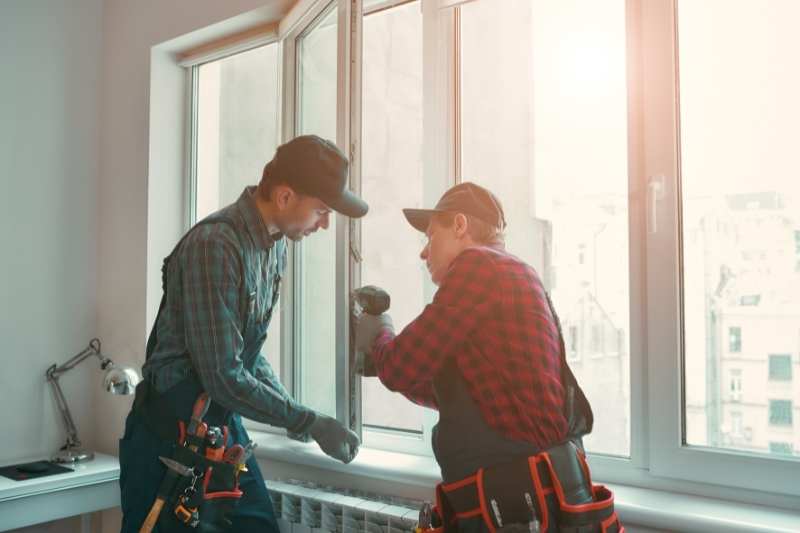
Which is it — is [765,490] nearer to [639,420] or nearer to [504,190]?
[639,420]

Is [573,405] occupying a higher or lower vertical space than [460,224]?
lower

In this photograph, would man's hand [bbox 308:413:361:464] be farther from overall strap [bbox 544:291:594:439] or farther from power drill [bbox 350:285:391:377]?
overall strap [bbox 544:291:594:439]

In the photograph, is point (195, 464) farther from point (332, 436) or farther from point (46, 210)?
point (46, 210)

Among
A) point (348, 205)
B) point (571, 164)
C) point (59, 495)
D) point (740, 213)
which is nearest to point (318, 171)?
point (348, 205)

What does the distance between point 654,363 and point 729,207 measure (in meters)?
0.40

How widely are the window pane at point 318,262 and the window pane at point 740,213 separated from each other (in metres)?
0.92

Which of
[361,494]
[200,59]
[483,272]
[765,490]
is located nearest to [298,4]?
[200,59]

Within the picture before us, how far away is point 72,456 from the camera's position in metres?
2.53

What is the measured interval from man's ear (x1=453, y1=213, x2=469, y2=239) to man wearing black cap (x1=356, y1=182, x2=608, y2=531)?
0.43 feet

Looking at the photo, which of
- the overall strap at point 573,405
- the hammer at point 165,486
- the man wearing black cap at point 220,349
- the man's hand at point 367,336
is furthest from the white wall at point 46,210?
the overall strap at point 573,405

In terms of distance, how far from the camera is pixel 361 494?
1.94 m

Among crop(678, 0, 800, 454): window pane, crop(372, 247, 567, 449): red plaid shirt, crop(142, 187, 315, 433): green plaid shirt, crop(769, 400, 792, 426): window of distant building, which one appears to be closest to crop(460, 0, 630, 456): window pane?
crop(678, 0, 800, 454): window pane

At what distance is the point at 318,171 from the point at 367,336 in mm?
404

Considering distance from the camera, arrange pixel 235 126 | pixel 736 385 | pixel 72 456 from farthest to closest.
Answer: pixel 235 126 → pixel 72 456 → pixel 736 385
